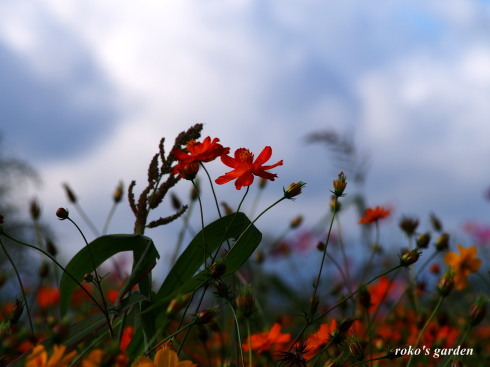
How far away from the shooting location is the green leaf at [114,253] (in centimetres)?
83

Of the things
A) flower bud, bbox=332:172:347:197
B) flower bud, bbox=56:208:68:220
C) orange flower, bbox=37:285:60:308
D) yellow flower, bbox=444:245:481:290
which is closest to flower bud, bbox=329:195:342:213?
flower bud, bbox=332:172:347:197

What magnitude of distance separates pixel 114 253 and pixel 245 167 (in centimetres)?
23

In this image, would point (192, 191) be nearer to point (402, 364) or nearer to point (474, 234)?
point (402, 364)

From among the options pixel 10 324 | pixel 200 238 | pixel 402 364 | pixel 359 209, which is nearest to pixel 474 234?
pixel 359 209

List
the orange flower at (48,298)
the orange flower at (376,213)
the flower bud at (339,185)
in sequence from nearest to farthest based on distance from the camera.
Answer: the flower bud at (339,185) → the orange flower at (376,213) → the orange flower at (48,298)

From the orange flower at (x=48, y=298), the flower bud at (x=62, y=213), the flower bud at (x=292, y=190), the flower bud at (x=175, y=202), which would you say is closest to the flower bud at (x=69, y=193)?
the flower bud at (x=175, y=202)

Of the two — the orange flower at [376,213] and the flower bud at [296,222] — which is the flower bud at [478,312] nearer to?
the orange flower at [376,213]

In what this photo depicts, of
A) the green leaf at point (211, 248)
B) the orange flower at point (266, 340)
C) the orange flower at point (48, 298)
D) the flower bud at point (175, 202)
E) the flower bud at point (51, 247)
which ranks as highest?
the orange flower at point (48, 298)

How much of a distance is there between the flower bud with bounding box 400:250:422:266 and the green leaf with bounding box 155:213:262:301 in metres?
0.21

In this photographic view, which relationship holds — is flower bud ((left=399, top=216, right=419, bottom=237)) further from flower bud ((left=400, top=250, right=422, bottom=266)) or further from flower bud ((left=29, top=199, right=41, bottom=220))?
flower bud ((left=29, top=199, right=41, bottom=220))

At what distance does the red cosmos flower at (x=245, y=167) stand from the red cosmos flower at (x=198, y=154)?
0.07 ft

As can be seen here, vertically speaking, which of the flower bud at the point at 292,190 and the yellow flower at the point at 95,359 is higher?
the flower bud at the point at 292,190

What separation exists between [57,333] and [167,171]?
35 cm

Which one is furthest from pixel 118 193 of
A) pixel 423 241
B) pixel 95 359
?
pixel 95 359
